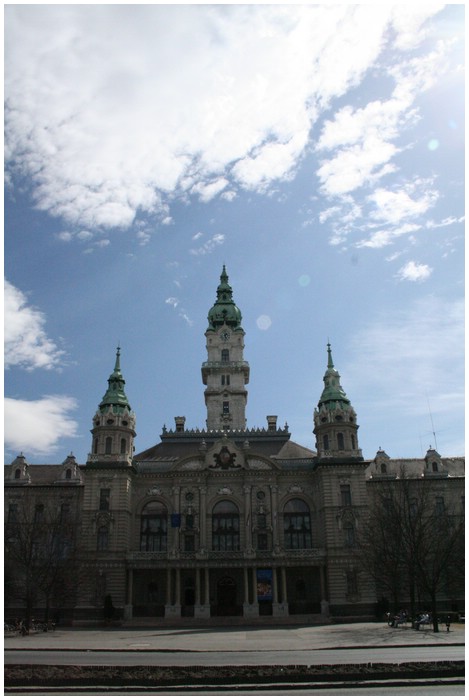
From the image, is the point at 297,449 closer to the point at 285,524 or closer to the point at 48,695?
the point at 285,524

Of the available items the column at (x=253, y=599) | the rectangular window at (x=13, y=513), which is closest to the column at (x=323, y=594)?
the column at (x=253, y=599)

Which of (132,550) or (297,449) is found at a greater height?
(297,449)

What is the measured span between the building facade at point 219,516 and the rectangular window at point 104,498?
117 mm

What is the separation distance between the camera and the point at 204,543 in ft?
228

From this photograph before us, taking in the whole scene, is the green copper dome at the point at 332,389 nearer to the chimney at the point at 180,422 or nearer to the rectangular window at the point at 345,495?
the rectangular window at the point at 345,495

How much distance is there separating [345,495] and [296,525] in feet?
23.1

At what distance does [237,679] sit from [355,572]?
4954 cm

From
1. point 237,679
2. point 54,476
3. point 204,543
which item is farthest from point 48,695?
point 54,476

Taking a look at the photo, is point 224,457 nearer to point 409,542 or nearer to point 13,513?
point 409,542

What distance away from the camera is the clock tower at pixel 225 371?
94.7 metres

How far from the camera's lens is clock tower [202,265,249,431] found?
9469cm

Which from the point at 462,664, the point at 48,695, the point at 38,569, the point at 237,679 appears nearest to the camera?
the point at 48,695

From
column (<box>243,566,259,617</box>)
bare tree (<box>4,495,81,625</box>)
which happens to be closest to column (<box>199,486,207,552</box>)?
column (<box>243,566,259,617</box>)

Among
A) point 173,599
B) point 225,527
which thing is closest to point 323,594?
point 225,527
